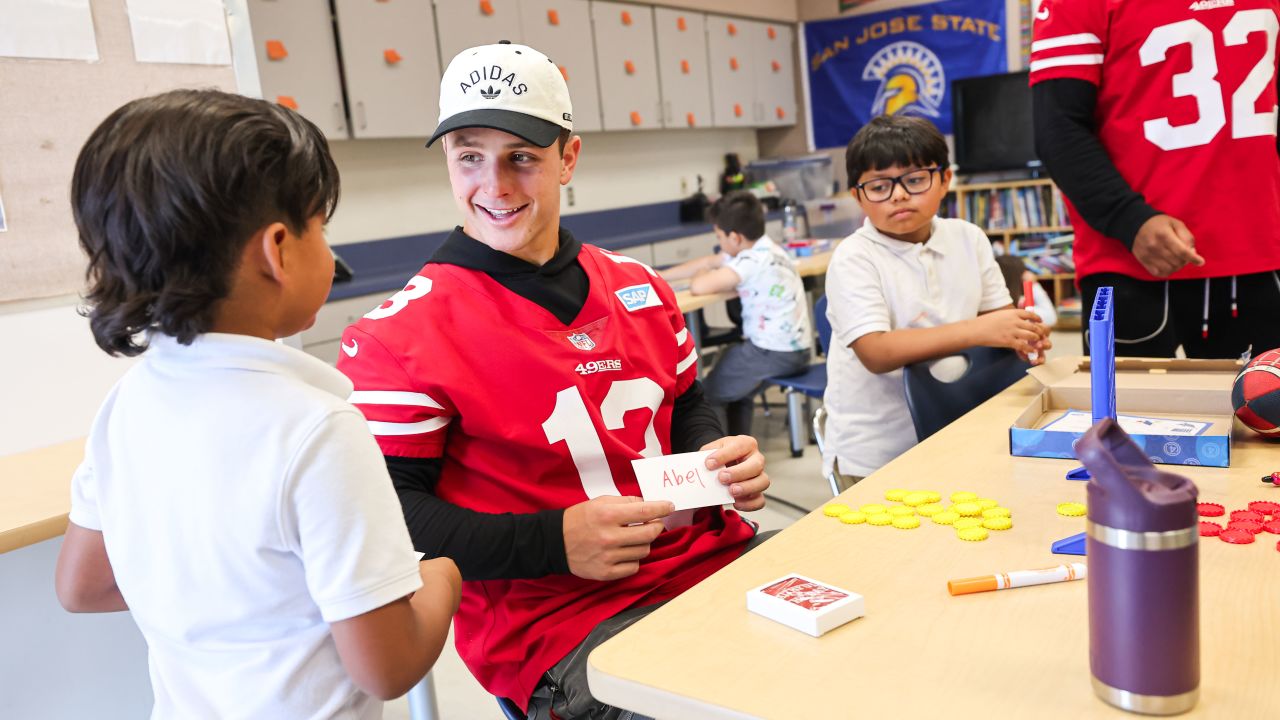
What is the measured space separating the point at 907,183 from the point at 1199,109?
0.52 meters

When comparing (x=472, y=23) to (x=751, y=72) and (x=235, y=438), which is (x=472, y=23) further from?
(x=235, y=438)

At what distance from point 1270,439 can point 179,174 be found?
1319 mm

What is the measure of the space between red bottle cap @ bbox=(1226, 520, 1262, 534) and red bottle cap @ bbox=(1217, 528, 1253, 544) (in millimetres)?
11

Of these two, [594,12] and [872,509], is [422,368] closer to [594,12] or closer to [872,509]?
[872,509]

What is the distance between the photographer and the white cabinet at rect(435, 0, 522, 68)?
15.4ft

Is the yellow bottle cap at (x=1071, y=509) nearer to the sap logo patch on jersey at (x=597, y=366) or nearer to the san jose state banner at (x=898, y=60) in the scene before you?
the sap logo patch on jersey at (x=597, y=366)

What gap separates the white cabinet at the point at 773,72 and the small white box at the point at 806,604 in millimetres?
6569

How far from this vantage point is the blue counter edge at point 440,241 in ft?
14.0

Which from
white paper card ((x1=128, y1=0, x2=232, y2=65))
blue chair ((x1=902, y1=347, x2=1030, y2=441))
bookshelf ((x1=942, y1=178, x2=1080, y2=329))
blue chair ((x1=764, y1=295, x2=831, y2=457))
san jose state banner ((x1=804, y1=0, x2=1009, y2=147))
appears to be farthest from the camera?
san jose state banner ((x1=804, y1=0, x2=1009, y2=147))

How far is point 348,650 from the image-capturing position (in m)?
0.78

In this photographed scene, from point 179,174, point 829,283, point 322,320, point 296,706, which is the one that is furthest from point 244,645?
point 322,320

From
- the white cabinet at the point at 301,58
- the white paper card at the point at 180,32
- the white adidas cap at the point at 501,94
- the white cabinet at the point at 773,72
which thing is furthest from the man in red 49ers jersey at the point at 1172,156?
the white cabinet at the point at 773,72

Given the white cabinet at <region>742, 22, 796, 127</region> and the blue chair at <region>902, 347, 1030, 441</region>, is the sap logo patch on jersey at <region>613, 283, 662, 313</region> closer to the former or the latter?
the blue chair at <region>902, 347, 1030, 441</region>

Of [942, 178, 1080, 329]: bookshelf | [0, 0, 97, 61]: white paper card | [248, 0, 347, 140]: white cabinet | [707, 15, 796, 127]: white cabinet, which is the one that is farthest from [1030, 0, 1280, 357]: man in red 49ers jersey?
[707, 15, 796, 127]: white cabinet
